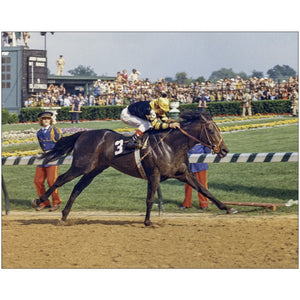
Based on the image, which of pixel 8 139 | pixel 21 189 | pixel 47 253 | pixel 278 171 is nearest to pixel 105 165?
pixel 47 253

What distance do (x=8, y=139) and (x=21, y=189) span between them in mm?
3087

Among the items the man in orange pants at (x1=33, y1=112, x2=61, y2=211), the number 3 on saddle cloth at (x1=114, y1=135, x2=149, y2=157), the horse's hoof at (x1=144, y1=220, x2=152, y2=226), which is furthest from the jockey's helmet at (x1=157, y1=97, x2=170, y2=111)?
the man in orange pants at (x1=33, y1=112, x2=61, y2=211)

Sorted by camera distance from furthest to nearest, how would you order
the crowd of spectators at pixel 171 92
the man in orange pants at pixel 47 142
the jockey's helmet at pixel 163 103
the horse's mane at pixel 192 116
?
the crowd of spectators at pixel 171 92 < the man in orange pants at pixel 47 142 < the horse's mane at pixel 192 116 < the jockey's helmet at pixel 163 103

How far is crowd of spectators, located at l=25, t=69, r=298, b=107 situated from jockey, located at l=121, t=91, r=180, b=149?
4741mm

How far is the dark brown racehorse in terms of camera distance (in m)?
8.21

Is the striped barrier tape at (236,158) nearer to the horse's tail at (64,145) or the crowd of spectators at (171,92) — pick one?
the horse's tail at (64,145)

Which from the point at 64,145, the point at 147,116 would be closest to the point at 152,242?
the point at 147,116

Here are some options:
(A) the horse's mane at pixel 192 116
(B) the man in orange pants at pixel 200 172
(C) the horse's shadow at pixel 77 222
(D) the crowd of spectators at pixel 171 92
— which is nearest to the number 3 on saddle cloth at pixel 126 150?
(A) the horse's mane at pixel 192 116

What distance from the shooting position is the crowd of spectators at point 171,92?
14922mm

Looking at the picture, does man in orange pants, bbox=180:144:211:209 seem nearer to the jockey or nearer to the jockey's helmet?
the jockey

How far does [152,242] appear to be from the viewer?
7.45m

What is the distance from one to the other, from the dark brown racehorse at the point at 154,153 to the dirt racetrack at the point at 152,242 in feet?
1.57

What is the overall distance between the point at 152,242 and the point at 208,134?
6.40 ft
